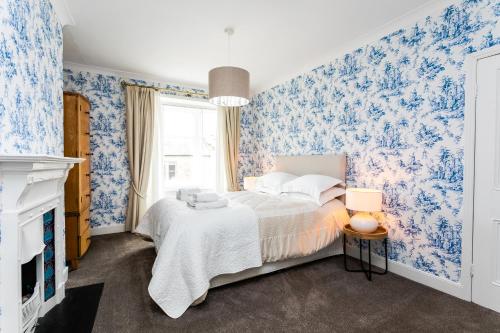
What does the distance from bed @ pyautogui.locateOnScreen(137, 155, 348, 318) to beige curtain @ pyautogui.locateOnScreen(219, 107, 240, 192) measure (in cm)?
177

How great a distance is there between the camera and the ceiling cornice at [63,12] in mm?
2295

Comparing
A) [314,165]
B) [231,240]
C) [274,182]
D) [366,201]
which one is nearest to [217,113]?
[274,182]

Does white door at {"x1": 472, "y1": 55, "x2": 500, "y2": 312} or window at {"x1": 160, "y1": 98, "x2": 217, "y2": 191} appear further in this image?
window at {"x1": 160, "y1": 98, "x2": 217, "y2": 191}

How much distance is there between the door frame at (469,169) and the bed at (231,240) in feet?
3.75

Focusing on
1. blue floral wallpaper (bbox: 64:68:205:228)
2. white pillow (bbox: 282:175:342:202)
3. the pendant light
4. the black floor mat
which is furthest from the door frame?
blue floral wallpaper (bbox: 64:68:205:228)

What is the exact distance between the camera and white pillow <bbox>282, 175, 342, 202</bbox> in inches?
120

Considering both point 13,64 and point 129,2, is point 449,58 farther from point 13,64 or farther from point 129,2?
point 13,64

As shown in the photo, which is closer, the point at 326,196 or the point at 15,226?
the point at 15,226

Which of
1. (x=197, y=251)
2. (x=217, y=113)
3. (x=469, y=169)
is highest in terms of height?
(x=217, y=113)

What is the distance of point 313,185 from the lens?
3.13m

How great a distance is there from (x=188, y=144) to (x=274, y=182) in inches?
81.2

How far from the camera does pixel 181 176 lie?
4.88 m

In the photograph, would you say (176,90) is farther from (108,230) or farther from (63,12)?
(108,230)

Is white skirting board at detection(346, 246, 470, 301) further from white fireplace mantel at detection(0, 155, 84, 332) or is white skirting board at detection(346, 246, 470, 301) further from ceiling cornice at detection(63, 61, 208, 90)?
ceiling cornice at detection(63, 61, 208, 90)
